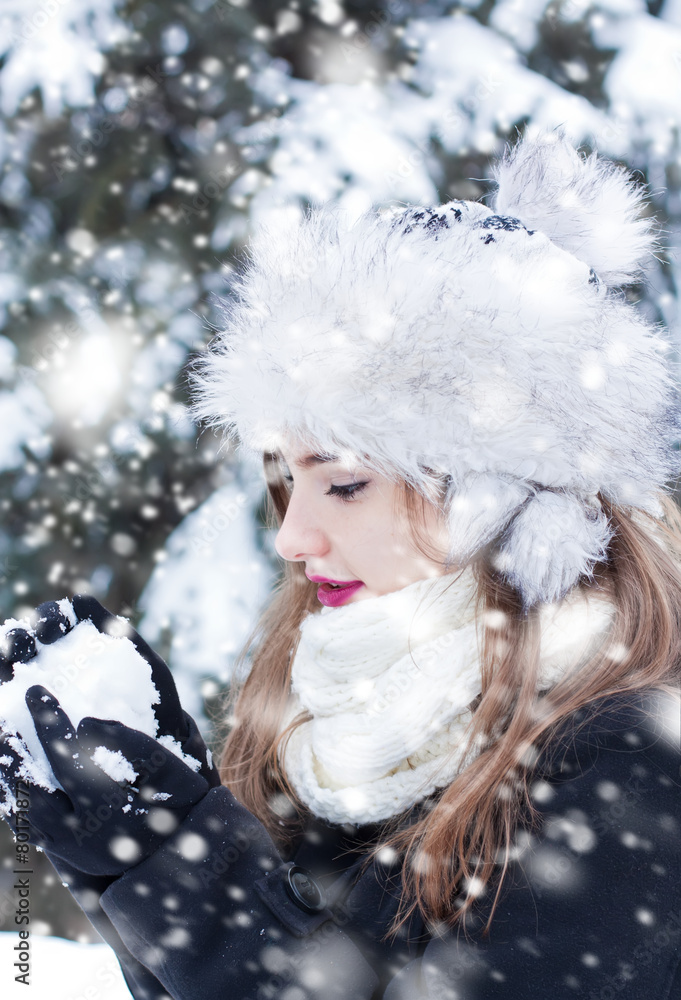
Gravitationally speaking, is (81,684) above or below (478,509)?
below

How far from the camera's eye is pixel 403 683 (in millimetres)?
1519

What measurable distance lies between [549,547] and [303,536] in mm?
555

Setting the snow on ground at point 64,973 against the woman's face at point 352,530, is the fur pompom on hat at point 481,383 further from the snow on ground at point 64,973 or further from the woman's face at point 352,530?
the snow on ground at point 64,973

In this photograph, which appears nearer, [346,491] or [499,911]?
[499,911]

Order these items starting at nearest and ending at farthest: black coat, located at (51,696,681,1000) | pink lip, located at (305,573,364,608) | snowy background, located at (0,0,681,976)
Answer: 1. black coat, located at (51,696,681,1000)
2. pink lip, located at (305,573,364,608)
3. snowy background, located at (0,0,681,976)

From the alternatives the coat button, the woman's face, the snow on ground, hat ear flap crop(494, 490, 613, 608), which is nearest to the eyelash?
the woman's face

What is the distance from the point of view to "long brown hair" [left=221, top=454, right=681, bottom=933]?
1.29 m

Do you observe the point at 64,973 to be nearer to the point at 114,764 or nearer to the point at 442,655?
the point at 114,764

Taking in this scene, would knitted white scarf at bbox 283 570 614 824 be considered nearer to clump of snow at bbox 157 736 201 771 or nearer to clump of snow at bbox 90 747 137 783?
clump of snow at bbox 157 736 201 771

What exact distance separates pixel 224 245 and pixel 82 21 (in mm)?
985

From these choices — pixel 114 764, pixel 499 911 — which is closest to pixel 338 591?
pixel 114 764

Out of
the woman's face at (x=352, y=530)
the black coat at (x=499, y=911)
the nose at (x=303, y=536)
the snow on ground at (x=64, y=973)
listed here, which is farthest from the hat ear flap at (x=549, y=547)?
the snow on ground at (x=64, y=973)

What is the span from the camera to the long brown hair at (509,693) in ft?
4.25

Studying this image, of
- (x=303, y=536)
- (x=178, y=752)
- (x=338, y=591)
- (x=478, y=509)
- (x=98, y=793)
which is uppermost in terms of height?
(x=478, y=509)
